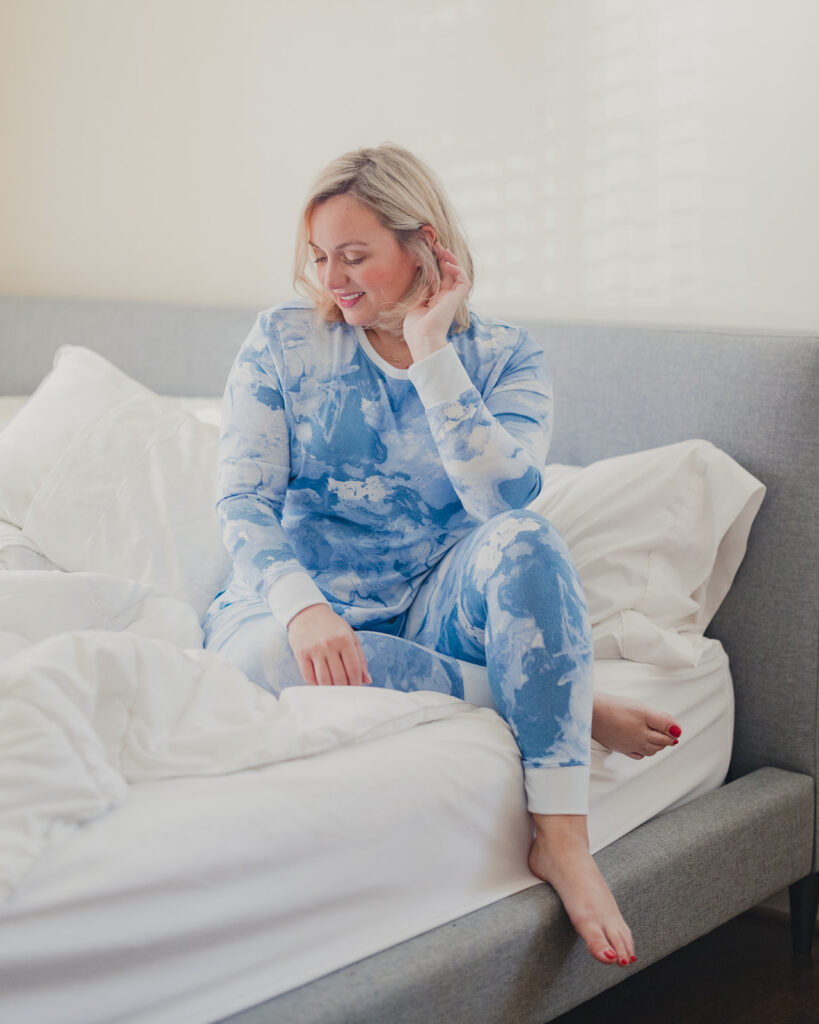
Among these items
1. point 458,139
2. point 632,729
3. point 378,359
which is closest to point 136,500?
point 378,359

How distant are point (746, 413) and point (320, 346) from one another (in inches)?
28.8

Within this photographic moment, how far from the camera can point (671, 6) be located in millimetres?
1979

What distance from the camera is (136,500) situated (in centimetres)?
189

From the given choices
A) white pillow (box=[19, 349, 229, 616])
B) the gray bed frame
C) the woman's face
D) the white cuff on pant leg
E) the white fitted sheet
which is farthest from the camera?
white pillow (box=[19, 349, 229, 616])

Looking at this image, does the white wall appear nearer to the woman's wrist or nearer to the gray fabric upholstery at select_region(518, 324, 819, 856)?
the gray fabric upholstery at select_region(518, 324, 819, 856)

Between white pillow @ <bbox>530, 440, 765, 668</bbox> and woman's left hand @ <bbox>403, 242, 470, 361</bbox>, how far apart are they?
18.0 inches

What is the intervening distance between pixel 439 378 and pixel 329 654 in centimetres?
38

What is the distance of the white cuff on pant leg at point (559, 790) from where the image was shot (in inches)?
48.1

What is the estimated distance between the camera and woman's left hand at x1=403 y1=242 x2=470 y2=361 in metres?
1.40

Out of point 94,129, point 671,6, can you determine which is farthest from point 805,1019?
point 94,129

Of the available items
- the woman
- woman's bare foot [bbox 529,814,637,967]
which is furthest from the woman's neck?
woman's bare foot [bbox 529,814,637,967]

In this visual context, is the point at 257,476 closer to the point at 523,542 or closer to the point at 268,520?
the point at 268,520

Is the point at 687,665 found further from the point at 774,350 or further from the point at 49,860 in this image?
the point at 49,860

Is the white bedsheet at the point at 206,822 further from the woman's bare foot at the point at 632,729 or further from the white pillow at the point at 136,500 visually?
the white pillow at the point at 136,500
